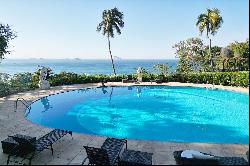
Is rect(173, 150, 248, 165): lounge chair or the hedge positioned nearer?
rect(173, 150, 248, 165): lounge chair

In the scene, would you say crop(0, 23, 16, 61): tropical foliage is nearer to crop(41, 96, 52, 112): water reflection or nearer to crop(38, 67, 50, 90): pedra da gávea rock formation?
crop(38, 67, 50, 90): pedra da gávea rock formation

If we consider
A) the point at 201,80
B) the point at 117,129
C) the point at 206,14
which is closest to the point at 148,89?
the point at 201,80

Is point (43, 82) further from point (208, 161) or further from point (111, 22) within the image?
point (208, 161)

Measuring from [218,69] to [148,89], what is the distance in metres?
13.9

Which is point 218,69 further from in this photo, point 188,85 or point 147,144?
point 147,144

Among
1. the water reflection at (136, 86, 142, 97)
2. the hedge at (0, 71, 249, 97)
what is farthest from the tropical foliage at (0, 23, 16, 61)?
the water reflection at (136, 86, 142, 97)

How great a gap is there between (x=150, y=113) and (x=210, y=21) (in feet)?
74.0

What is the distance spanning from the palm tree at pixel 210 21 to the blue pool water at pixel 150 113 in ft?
44.4

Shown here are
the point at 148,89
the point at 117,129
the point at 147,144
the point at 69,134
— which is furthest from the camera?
the point at 148,89

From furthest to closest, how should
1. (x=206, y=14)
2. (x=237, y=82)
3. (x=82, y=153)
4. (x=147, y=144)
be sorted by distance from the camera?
(x=206, y=14), (x=237, y=82), (x=147, y=144), (x=82, y=153)

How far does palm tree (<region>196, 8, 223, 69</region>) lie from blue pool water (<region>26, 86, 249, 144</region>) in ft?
44.4

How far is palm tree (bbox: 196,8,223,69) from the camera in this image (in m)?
35.6

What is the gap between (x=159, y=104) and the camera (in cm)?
2112

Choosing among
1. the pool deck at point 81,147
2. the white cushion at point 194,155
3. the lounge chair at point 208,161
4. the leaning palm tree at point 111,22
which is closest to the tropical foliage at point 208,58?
the leaning palm tree at point 111,22
